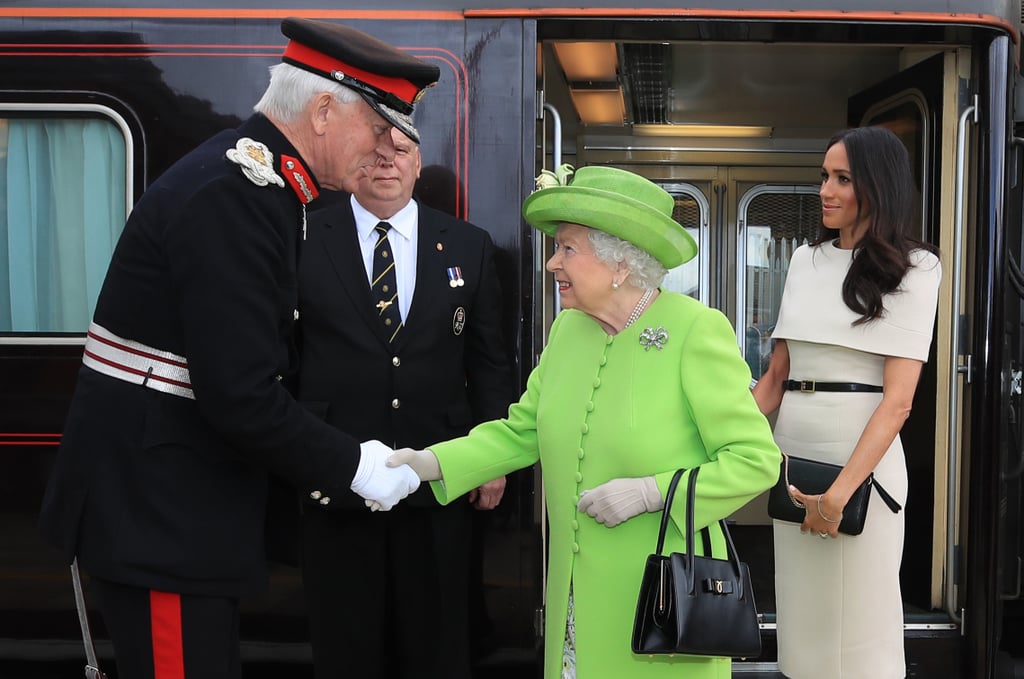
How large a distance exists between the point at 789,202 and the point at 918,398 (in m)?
2.17

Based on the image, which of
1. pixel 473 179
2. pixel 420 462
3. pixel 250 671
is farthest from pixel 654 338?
pixel 250 671

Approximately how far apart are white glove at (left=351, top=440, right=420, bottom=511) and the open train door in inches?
83.9

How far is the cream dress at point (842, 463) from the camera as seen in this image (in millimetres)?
2742

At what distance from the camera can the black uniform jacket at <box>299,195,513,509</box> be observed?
2867 millimetres

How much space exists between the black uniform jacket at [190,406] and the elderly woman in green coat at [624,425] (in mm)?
446

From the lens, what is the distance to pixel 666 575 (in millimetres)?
2043

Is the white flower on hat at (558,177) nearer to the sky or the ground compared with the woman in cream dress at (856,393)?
nearer to the sky

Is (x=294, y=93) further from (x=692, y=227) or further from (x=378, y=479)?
(x=692, y=227)

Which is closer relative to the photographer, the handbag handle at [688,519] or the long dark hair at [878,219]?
the handbag handle at [688,519]

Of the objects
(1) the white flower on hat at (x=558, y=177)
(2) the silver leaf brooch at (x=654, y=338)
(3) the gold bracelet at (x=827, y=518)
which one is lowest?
(3) the gold bracelet at (x=827, y=518)

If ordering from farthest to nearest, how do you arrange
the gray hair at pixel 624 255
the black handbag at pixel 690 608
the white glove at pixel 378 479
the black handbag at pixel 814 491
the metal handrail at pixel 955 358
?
the metal handrail at pixel 955 358 → the black handbag at pixel 814 491 → the gray hair at pixel 624 255 → the white glove at pixel 378 479 → the black handbag at pixel 690 608

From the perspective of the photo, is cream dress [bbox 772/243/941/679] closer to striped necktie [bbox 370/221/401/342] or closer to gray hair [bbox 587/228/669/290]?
gray hair [bbox 587/228/669/290]

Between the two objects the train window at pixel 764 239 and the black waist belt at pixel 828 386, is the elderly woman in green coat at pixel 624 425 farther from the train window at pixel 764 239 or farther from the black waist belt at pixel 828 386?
the train window at pixel 764 239

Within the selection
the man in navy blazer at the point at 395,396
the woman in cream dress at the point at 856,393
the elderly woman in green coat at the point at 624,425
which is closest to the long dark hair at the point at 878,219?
the woman in cream dress at the point at 856,393
